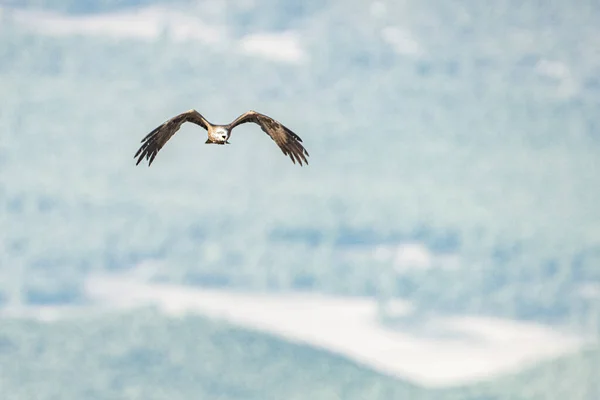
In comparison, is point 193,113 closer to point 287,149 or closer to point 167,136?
point 167,136

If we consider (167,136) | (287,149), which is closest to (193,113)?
(167,136)

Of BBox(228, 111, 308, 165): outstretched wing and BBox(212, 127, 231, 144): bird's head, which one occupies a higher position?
BBox(228, 111, 308, 165): outstretched wing

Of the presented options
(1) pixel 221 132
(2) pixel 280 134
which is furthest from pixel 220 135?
(2) pixel 280 134

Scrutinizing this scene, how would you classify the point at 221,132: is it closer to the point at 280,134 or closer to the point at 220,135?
the point at 220,135

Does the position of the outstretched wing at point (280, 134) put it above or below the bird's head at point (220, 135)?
above
